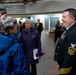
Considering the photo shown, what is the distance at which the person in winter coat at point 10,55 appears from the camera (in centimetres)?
238

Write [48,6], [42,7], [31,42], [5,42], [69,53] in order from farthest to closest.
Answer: [42,7] → [48,6] → [31,42] → [69,53] → [5,42]

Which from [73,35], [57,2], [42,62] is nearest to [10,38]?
[73,35]

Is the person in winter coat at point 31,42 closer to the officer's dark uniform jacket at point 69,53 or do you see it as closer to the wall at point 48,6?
the officer's dark uniform jacket at point 69,53

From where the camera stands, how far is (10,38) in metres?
2.40

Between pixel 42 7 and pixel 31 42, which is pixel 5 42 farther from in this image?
pixel 42 7

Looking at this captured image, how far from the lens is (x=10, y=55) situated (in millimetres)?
2410

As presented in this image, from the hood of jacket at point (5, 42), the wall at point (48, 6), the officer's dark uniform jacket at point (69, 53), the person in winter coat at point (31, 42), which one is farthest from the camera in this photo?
the wall at point (48, 6)

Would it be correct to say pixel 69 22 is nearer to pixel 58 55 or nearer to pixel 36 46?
pixel 58 55

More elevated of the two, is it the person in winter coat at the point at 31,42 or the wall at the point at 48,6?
the person in winter coat at the point at 31,42

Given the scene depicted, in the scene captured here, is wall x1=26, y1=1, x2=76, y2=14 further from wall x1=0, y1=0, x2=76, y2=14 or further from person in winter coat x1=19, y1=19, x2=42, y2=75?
person in winter coat x1=19, y1=19, x2=42, y2=75

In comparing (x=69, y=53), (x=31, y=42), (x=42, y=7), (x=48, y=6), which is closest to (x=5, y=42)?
(x=69, y=53)

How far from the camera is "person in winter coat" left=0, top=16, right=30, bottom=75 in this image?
2377 mm

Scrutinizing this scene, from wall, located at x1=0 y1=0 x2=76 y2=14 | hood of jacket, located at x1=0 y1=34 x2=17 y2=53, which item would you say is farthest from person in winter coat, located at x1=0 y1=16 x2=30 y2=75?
wall, located at x1=0 y1=0 x2=76 y2=14

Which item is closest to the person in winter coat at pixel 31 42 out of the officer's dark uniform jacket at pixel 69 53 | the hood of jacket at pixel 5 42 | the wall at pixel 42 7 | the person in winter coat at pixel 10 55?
the officer's dark uniform jacket at pixel 69 53
